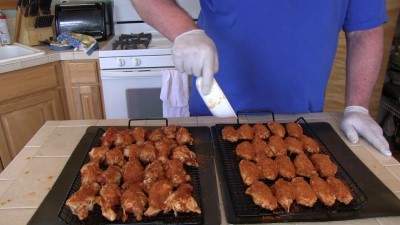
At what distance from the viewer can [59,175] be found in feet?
3.00

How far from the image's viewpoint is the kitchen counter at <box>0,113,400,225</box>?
792 millimetres

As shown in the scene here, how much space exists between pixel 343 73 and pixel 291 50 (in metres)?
1.45

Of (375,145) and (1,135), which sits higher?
(375,145)

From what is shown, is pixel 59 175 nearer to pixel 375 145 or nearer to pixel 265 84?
pixel 265 84

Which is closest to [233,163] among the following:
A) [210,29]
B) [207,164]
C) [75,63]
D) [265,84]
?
[207,164]

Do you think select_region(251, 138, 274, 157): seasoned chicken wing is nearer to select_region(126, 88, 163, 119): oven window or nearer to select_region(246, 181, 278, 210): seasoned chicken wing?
select_region(246, 181, 278, 210): seasoned chicken wing

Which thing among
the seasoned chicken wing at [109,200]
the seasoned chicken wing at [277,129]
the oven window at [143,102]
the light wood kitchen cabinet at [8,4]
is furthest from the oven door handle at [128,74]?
the seasoned chicken wing at [109,200]

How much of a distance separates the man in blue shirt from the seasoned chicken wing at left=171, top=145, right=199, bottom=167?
417 millimetres

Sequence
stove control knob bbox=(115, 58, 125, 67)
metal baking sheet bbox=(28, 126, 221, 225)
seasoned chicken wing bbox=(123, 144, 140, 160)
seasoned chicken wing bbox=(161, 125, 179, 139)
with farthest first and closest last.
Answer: stove control knob bbox=(115, 58, 125, 67) < seasoned chicken wing bbox=(161, 125, 179, 139) < seasoned chicken wing bbox=(123, 144, 140, 160) < metal baking sheet bbox=(28, 126, 221, 225)

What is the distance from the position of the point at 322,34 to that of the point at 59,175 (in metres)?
1.03

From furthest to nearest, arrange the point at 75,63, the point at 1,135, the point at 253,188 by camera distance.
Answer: the point at 75,63
the point at 1,135
the point at 253,188

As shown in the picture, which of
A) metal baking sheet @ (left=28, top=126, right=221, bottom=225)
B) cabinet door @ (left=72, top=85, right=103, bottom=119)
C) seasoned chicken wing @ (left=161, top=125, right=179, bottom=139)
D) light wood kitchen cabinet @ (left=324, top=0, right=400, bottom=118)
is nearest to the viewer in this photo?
metal baking sheet @ (left=28, top=126, right=221, bottom=225)

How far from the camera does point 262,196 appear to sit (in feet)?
2.60

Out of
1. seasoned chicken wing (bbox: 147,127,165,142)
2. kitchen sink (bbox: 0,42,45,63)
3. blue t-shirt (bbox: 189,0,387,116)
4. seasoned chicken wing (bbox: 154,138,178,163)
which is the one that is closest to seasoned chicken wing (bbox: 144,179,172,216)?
seasoned chicken wing (bbox: 154,138,178,163)
